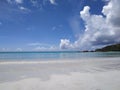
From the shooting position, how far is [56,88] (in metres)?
5.55

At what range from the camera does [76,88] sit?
553 cm

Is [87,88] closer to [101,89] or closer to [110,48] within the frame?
[101,89]

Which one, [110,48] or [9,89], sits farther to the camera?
Result: [110,48]

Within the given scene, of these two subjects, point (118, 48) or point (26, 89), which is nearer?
point (26, 89)

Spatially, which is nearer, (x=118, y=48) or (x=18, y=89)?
(x=18, y=89)

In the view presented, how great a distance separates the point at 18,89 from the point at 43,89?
1.01 metres

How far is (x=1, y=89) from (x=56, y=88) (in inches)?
88.2

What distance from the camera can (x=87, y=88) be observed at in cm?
552

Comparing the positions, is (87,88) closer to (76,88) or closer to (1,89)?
(76,88)

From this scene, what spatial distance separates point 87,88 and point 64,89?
3.13 ft

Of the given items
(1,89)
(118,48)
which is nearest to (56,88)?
(1,89)

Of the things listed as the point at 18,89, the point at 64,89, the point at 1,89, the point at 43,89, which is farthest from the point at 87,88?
the point at 1,89

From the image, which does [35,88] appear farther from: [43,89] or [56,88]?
[56,88]

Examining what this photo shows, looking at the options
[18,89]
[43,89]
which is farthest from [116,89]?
[18,89]
